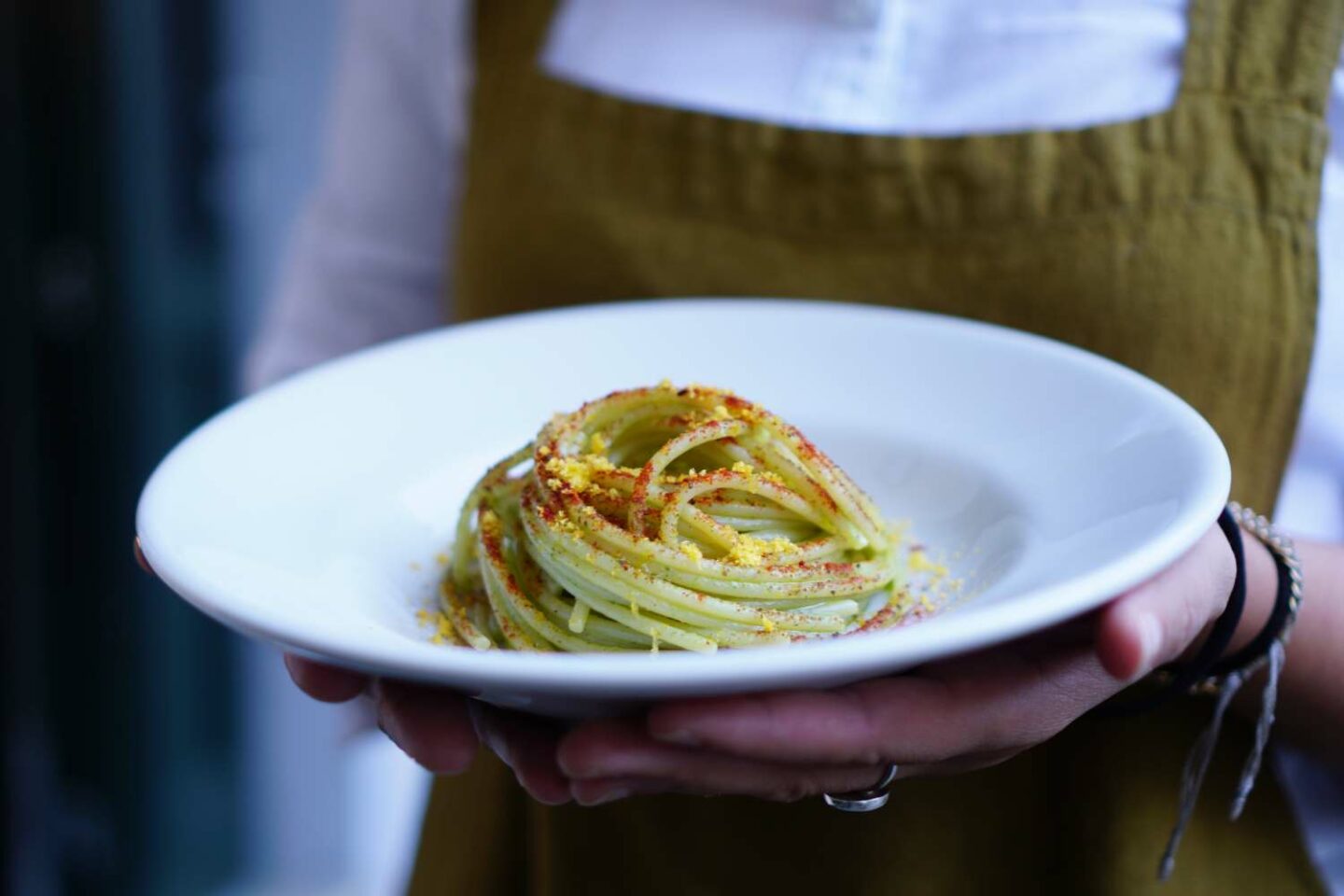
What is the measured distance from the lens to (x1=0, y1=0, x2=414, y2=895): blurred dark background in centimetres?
220

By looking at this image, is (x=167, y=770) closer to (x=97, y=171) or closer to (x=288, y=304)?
(x=97, y=171)

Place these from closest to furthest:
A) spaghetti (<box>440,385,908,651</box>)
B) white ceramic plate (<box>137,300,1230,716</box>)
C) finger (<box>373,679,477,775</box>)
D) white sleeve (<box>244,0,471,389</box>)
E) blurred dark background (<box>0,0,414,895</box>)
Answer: white ceramic plate (<box>137,300,1230,716</box>) → finger (<box>373,679,477,775</box>) → spaghetti (<box>440,385,908,651</box>) → white sleeve (<box>244,0,471,389</box>) → blurred dark background (<box>0,0,414,895</box>)

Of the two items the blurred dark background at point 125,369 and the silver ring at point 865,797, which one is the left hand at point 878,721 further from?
the blurred dark background at point 125,369

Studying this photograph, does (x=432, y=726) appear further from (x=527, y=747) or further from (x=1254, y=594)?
(x=1254, y=594)

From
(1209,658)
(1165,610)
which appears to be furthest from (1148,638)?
(1209,658)

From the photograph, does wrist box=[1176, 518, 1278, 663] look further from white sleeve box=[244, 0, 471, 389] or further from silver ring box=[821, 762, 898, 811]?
white sleeve box=[244, 0, 471, 389]

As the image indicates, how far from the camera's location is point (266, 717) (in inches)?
106

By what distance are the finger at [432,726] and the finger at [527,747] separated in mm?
10

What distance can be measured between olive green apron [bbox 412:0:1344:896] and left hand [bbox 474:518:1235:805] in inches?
11.9

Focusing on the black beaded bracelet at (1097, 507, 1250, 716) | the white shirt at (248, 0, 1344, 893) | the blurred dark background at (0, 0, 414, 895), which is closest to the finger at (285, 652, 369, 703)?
the black beaded bracelet at (1097, 507, 1250, 716)

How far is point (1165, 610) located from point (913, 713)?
0.15 metres

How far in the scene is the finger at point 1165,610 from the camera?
59 cm

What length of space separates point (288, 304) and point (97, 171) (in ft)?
3.53

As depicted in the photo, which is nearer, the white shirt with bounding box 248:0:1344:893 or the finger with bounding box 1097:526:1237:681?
the finger with bounding box 1097:526:1237:681
